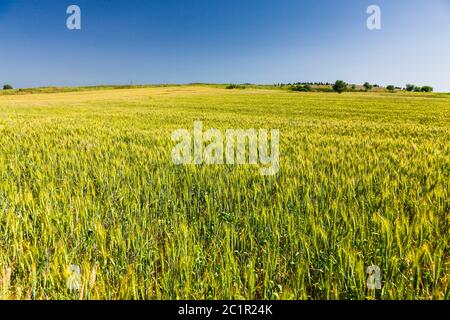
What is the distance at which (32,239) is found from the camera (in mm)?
2361

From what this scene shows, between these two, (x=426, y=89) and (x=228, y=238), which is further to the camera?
(x=426, y=89)

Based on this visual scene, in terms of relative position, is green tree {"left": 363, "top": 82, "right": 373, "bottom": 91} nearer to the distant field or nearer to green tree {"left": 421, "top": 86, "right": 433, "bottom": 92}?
green tree {"left": 421, "top": 86, "right": 433, "bottom": 92}

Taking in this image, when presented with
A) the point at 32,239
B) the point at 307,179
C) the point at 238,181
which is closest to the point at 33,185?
the point at 32,239

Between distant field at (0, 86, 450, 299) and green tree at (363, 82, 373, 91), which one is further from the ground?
green tree at (363, 82, 373, 91)

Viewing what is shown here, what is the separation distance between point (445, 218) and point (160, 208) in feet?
7.82

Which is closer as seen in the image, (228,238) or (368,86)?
(228,238)

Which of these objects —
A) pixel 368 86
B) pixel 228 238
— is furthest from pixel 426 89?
pixel 228 238

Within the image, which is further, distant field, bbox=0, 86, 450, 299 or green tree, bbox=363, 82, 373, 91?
green tree, bbox=363, 82, 373, 91

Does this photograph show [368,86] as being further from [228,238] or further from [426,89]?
[228,238]

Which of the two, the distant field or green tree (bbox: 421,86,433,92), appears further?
green tree (bbox: 421,86,433,92)

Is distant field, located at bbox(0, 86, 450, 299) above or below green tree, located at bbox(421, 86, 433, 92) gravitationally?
below

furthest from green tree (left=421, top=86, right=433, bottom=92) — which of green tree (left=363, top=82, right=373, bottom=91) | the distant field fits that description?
the distant field

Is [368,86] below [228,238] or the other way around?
the other way around
